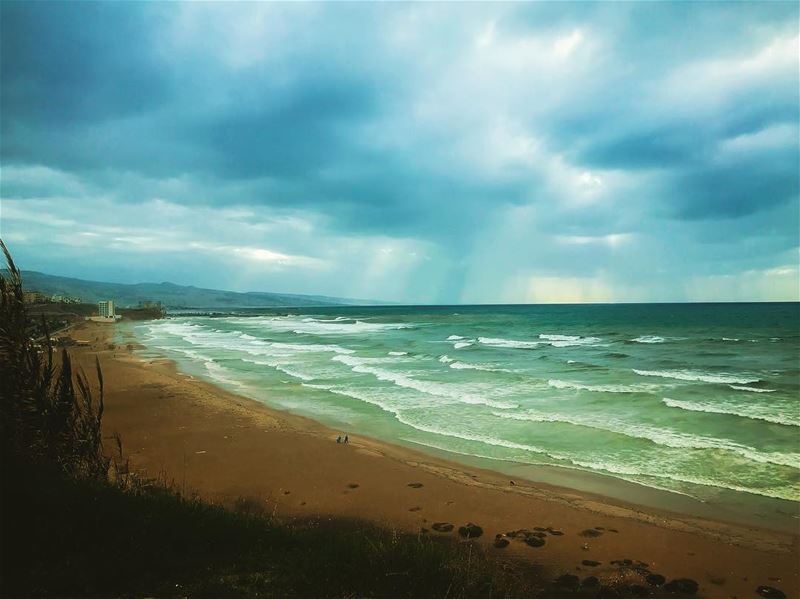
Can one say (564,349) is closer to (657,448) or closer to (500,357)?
(500,357)

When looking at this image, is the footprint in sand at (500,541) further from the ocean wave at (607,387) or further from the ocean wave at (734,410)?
the ocean wave at (607,387)

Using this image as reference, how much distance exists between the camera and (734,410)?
53.6 feet

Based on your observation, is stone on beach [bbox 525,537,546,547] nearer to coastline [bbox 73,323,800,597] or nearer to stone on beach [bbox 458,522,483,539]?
coastline [bbox 73,323,800,597]

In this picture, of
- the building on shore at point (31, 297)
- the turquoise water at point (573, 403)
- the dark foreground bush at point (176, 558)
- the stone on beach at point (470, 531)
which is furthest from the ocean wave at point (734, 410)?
the building on shore at point (31, 297)

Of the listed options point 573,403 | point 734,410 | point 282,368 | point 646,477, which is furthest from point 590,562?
point 282,368

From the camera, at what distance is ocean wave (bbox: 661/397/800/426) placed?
588 inches

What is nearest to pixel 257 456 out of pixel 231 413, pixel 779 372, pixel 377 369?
pixel 231 413

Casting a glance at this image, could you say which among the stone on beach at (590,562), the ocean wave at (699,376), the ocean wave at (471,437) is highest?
the ocean wave at (699,376)

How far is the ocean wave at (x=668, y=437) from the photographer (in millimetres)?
11640

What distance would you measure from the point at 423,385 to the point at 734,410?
1139 cm

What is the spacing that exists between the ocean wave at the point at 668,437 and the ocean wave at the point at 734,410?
326cm

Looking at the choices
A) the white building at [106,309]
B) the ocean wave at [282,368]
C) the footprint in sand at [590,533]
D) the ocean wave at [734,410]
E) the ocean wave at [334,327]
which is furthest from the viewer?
the white building at [106,309]

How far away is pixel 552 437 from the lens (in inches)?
536

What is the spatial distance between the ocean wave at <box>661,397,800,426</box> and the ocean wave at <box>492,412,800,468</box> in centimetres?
326
